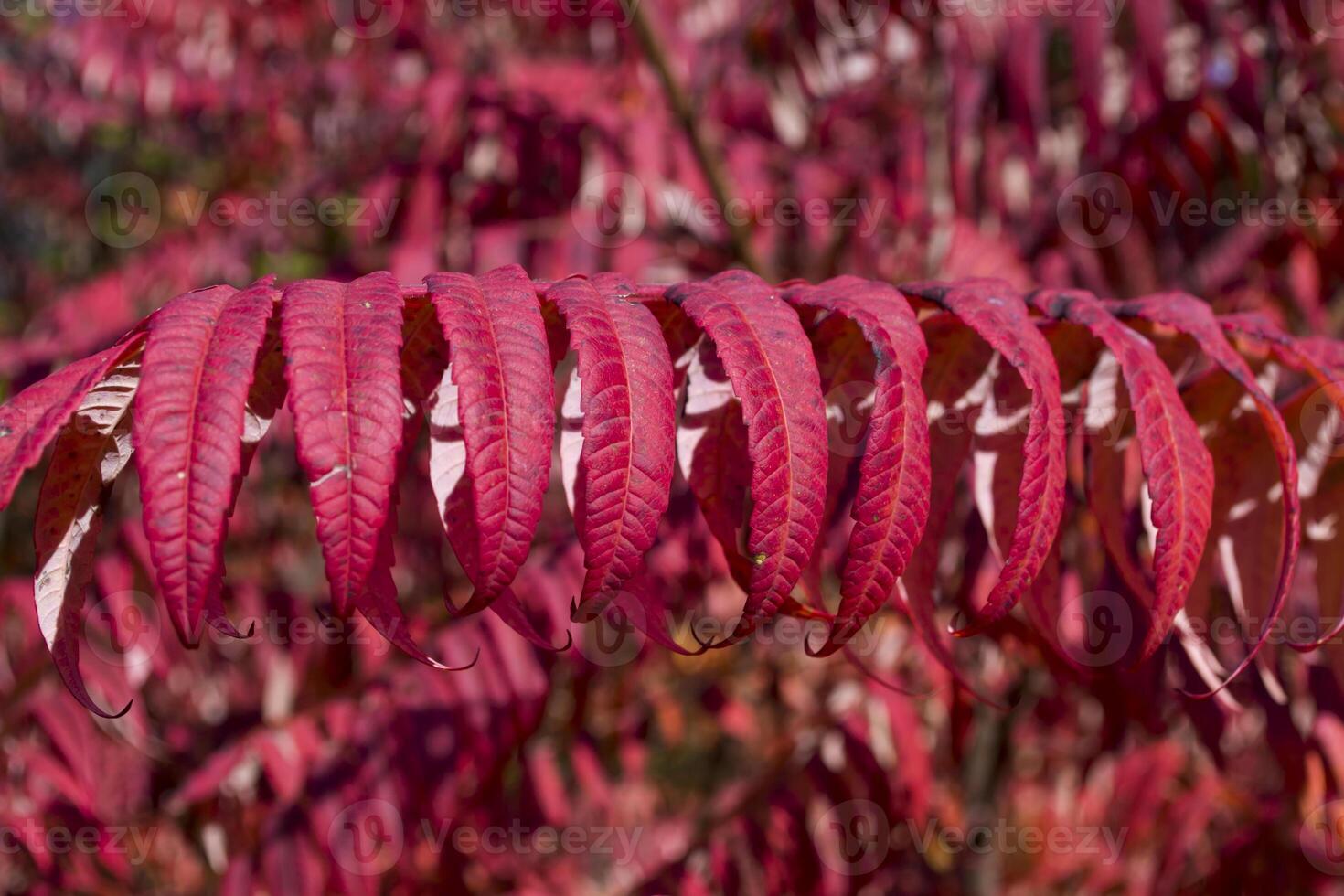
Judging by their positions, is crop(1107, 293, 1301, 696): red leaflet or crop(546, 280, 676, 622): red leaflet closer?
crop(546, 280, 676, 622): red leaflet

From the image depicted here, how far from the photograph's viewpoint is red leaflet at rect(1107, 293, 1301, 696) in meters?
0.86

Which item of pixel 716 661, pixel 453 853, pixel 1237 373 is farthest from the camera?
pixel 716 661

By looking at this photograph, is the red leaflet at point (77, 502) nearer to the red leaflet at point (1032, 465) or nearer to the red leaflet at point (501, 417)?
the red leaflet at point (501, 417)

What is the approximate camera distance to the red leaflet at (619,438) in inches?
29.7

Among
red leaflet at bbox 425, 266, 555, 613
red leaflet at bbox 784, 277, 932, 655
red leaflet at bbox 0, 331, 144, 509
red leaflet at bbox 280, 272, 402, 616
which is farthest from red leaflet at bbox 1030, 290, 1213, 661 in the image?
red leaflet at bbox 0, 331, 144, 509

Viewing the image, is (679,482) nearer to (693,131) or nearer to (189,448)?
(693,131)

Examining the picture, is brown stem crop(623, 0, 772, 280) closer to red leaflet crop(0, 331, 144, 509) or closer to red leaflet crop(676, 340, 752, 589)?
red leaflet crop(676, 340, 752, 589)

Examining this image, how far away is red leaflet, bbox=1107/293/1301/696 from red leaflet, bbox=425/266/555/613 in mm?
527

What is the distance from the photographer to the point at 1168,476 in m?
0.83

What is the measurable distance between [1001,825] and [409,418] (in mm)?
1731

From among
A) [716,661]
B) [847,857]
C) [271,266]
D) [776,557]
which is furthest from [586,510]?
[271,266]

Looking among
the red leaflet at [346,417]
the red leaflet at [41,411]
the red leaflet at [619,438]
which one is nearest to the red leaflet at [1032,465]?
the red leaflet at [619,438]

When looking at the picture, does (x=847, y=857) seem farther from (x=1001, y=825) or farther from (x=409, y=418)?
(x=409, y=418)

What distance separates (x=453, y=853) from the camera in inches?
67.6
